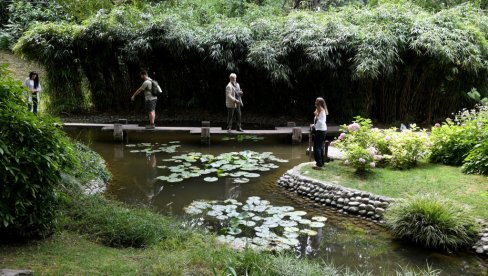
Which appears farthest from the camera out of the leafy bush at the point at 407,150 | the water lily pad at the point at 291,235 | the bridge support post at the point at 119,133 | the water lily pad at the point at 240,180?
the bridge support post at the point at 119,133

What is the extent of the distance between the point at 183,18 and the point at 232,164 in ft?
24.6

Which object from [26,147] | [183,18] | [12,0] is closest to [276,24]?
[183,18]

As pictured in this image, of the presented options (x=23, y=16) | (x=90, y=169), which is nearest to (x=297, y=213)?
(x=90, y=169)

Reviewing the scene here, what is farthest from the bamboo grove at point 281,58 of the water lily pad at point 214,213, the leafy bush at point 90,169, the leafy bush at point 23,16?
the water lily pad at point 214,213

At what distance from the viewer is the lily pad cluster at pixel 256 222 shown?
5.77 m

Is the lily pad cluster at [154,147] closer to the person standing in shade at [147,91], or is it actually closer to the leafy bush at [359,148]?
the person standing in shade at [147,91]

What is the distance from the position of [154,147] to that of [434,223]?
23.6 feet

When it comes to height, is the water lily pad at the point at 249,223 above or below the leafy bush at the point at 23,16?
below

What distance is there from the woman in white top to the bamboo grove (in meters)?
4.64

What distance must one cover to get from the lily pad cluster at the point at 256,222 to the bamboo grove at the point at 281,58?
257 inches

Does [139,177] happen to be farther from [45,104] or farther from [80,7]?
[45,104]

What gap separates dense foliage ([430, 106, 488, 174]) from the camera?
781 centimetres

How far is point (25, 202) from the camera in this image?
14.1 feet

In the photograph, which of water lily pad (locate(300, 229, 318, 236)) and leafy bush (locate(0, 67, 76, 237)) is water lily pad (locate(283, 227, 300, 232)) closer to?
water lily pad (locate(300, 229, 318, 236))
